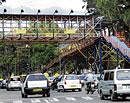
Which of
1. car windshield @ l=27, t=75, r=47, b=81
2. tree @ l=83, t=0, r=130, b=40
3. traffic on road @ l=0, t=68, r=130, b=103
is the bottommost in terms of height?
traffic on road @ l=0, t=68, r=130, b=103

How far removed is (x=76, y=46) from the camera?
80.4 meters

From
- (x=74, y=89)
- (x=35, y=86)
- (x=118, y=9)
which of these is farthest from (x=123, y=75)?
(x=74, y=89)

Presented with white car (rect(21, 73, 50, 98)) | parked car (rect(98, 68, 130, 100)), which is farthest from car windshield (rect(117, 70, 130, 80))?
white car (rect(21, 73, 50, 98))

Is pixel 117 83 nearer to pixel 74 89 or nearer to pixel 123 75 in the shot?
pixel 123 75

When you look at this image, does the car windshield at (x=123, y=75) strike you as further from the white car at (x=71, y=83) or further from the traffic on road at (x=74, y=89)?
the white car at (x=71, y=83)

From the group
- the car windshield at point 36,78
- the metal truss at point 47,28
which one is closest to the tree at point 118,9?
the car windshield at point 36,78

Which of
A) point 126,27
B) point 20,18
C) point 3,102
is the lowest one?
point 3,102

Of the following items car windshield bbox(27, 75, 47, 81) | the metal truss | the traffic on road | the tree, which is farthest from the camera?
the metal truss

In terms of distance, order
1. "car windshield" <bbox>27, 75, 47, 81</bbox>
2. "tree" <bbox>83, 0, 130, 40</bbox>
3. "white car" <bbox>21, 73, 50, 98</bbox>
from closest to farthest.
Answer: "tree" <bbox>83, 0, 130, 40</bbox>
"white car" <bbox>21, 73, 50, 98</bbox>
"car windshield" <bbox>27, 75, 47, 81</bbox>

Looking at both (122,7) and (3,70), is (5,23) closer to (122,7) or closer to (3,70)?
Result: (122,7)

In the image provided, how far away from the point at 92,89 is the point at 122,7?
34.2 feet

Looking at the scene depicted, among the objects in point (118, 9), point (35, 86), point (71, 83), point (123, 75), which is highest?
point (118, 9)

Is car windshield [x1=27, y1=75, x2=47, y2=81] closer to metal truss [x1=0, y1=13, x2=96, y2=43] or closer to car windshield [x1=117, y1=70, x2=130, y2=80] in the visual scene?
car windshield [x1=117, y1=70, x2=130, y2=80]

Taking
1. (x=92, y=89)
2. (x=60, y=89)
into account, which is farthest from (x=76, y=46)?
(x=92, y=89)
